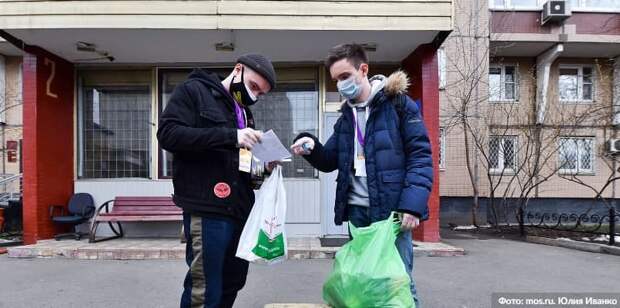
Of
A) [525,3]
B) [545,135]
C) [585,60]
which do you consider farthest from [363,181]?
[585,60]

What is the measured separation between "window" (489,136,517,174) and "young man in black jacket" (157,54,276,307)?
10.7 m

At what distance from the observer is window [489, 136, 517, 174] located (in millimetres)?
11844

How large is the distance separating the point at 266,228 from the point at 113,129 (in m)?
6.54

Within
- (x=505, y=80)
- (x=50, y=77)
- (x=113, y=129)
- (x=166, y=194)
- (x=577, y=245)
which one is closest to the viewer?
(x=50, y=77)

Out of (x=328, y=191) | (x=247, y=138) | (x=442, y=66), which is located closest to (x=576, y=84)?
(x=442, y=66)

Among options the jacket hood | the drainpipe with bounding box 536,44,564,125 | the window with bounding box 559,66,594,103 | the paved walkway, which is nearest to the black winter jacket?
the jacket hood

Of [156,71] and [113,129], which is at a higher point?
[156,71]

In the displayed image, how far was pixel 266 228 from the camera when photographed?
2.46m

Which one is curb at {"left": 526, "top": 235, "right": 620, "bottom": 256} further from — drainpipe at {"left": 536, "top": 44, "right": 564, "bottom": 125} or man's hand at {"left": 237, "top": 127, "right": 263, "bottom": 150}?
man's hand at {"left": 237, "top": 127, "right": 263, "bottom": 150}

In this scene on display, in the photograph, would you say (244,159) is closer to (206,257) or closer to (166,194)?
(206,257)

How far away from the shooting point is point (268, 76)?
8.14 ft

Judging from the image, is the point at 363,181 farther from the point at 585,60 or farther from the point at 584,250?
the point at 585,60

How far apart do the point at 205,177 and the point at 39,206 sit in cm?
597

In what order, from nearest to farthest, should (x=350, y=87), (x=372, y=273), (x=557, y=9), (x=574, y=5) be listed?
(x=372, y=273) → (x=350, y=87) → (x=557, y=9) → (x=574, y=5)
